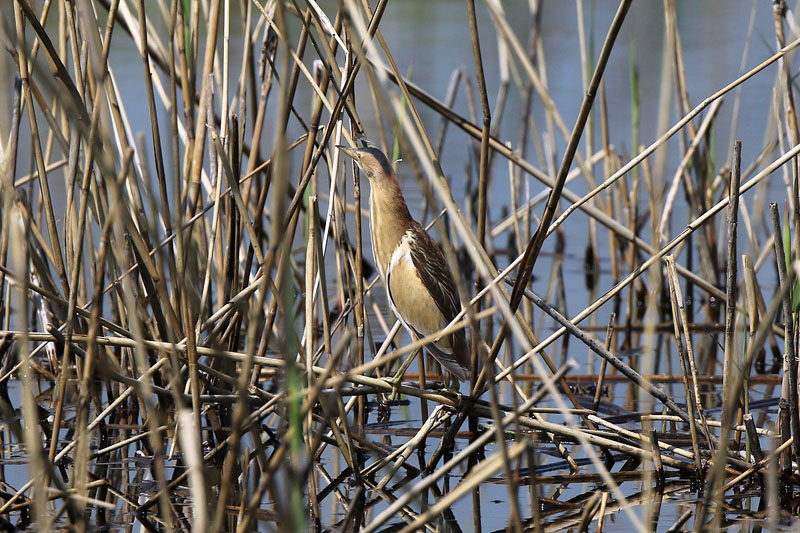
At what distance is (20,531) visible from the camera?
2154 millimetres

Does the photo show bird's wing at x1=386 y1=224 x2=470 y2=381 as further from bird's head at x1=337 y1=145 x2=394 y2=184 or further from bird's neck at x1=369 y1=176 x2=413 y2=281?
bird's head at x1=337 y1=145 x2=394 y2=184

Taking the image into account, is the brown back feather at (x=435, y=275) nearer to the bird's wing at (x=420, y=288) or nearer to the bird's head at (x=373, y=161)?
the bird's wing at (x=420, y=288)

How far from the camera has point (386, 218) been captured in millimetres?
2947

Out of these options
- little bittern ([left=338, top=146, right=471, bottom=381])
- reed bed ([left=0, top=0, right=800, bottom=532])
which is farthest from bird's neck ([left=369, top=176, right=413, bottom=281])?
reed bed ([left=0, top=0, right=800, bottom=532])

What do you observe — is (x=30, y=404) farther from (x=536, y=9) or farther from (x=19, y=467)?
(x=536, y=9)

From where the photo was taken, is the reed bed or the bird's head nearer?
the reed bed

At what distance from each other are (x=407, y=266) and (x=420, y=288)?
0.08 m

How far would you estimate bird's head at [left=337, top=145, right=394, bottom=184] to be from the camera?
108 inches

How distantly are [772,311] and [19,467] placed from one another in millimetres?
1889

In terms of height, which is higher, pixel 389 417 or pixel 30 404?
pixel 30 404

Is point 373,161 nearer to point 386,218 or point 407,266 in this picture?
point 386,218

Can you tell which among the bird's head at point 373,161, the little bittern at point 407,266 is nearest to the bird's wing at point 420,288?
the little bittern at point 407,266

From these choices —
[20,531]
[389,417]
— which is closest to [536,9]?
[389,417]

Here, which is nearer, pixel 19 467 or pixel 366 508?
pixel 366 508
